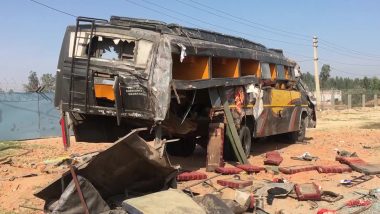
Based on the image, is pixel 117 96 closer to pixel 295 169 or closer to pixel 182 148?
pixel 295 169

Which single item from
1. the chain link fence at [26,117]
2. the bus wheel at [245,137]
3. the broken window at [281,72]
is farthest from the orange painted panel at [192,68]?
the chain link fence at [26,117]

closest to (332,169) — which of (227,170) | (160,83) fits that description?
(227,170)

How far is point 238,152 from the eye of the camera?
11.1 meters

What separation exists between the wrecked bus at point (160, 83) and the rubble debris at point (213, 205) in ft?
6.08

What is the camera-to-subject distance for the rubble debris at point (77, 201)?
6270 mm

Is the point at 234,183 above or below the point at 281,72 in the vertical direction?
below

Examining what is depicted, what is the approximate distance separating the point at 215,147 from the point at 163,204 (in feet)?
14.3

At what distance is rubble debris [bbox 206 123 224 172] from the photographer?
10334 millimetres

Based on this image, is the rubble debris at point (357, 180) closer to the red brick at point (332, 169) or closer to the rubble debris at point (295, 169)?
the red brick at point (332, 169)

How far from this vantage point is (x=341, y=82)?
92.1 metres

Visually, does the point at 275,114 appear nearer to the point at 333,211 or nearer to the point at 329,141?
the point at 329,141

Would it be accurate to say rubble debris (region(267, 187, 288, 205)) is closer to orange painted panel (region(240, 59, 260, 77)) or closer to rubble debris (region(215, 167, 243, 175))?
rubble debris (region(215, 167, 243, 175))

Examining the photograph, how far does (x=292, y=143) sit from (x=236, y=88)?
582cm

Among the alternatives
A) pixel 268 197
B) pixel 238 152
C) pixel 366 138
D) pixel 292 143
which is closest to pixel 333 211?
pixel 268 197
